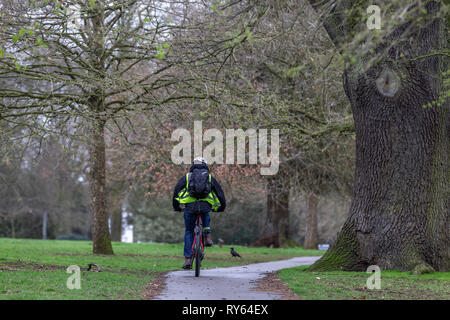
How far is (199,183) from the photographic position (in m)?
10.9

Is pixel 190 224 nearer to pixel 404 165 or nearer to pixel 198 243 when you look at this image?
pixel 198 243

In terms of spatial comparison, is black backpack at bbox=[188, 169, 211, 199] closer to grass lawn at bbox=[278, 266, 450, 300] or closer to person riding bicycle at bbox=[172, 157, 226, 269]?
person riding bicycle at bbox=[172, 157, 226, 269]

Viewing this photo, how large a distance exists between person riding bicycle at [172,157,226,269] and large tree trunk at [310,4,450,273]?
10.0ft

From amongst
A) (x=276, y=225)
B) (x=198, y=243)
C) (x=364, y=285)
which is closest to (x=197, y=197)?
(x=198, y=243)

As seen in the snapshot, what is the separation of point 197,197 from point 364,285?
3402mm

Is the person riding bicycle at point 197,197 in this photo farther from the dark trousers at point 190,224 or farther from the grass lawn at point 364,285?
the grass lawn at point 364,285

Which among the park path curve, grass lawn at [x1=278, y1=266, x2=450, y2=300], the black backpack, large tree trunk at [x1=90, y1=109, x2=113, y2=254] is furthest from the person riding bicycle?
large tree trunk at [x1=90, y1=109, x2=113, y2=254]

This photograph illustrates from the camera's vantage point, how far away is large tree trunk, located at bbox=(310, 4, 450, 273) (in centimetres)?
1173

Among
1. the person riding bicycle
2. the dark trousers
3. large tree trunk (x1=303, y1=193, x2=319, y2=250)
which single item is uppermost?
the person riding bicycle

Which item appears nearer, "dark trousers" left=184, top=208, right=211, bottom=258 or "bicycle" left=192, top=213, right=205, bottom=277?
"bicycle" left=192, top=213, right=205, bottom=277

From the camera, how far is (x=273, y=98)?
1528 cm

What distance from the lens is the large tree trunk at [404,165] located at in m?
11.7

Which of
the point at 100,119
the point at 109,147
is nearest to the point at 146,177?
the point at 109,147
